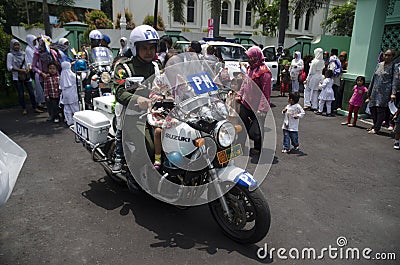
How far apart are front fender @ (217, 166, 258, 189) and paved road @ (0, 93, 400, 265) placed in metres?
0.68

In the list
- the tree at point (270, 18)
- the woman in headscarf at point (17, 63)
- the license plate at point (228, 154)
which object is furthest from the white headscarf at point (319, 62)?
the tree at point (270, 18)

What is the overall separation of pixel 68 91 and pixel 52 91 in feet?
1.42

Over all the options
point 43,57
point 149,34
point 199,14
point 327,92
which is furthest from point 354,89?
point 199,14

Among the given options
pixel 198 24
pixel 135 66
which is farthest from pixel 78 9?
pixel 135 66

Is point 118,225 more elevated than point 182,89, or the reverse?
point 182,89

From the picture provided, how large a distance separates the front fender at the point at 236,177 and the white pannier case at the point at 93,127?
1791 mm

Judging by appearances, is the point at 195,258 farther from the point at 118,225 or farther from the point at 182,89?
the point at 182,89

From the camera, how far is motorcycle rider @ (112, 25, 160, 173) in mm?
3410

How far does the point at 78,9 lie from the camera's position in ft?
115

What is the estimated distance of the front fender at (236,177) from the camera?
2.87 meters

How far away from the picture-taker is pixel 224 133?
9.46ft

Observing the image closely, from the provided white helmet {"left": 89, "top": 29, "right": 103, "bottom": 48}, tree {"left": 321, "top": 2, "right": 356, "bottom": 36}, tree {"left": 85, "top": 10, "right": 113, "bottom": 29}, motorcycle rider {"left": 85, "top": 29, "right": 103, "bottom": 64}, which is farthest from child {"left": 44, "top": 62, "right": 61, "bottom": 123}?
tree {"left": 321, "top": 2, "right": 356, "bottom": 36}

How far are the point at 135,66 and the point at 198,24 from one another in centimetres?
3437

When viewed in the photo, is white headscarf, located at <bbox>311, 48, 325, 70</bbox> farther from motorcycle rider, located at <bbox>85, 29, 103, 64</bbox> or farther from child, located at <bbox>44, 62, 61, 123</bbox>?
child, located at <bbox>44, 62, 61, 123</bbox>
